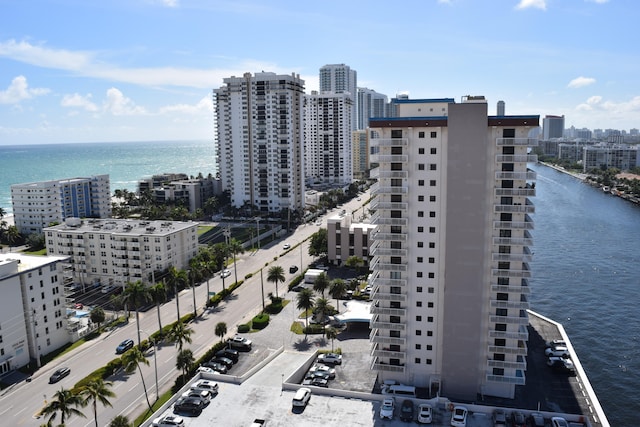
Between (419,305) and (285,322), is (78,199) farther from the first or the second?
(419,305)

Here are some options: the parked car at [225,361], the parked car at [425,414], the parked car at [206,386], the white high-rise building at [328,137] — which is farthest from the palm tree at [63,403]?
the white high-rise building at [328,137]

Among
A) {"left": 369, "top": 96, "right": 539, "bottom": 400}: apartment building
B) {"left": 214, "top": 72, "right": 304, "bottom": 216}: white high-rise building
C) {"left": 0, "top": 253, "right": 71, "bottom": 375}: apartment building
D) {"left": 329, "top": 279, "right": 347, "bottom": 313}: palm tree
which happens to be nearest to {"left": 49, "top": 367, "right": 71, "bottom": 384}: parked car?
{"left": 0, "top": 253, "right": 71, "bottom": 375}: apartment building

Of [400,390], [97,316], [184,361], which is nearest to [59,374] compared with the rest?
[97,316]

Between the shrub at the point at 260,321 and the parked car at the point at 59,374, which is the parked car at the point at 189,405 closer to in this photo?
the parked car at the point at 59,374

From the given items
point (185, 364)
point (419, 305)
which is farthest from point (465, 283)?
point (185, 364)

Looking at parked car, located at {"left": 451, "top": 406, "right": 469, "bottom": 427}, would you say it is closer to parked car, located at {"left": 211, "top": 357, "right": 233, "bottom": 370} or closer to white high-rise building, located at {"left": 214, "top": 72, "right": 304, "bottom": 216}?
parked car, located at {"left": 211, "top": 357, "right": 233, "bottom": 370}

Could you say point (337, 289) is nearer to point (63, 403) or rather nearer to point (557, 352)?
point (557, 352)
